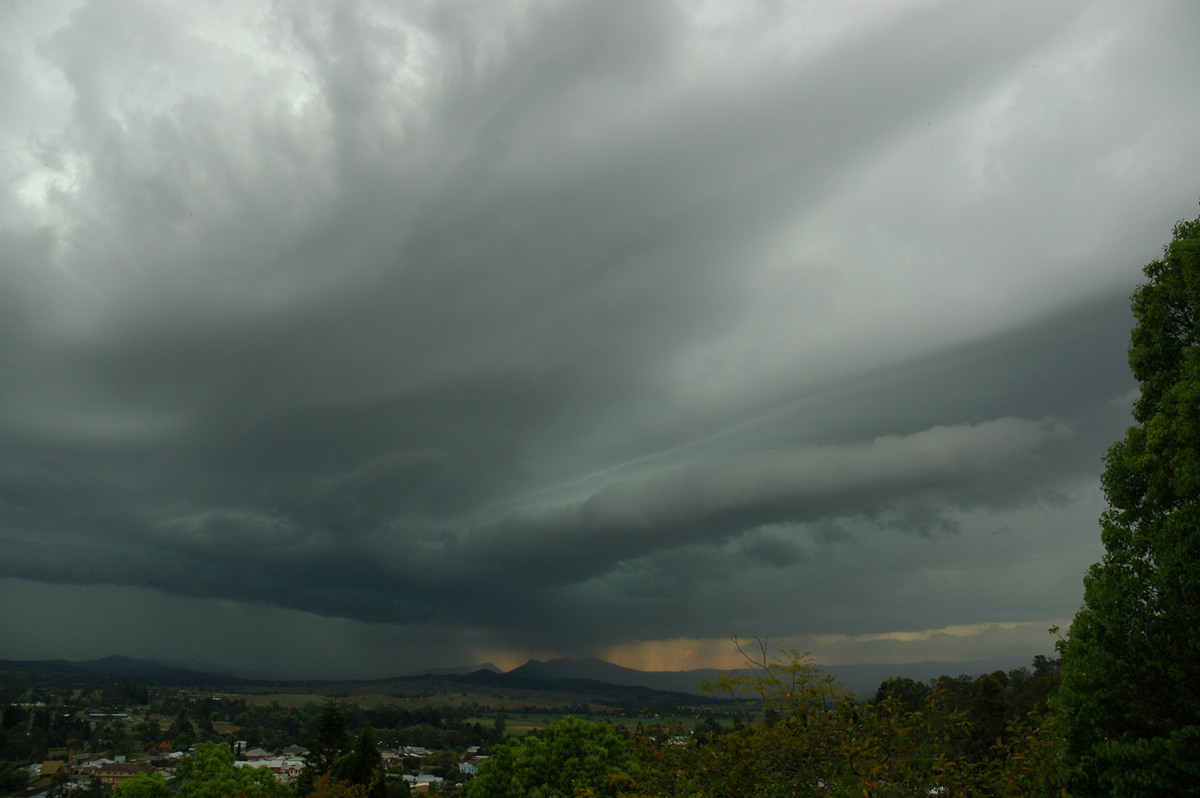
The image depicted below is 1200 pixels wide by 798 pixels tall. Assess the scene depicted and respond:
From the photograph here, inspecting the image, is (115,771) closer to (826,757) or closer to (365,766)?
(365,766)

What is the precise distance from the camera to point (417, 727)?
177 metres

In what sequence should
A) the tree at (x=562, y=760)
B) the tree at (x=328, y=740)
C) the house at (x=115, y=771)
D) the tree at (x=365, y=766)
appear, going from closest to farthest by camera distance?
the tree at (x=562, y=760) < the tree at (x=365, y=766) < the tree at (x=328, y=740) < the house at (x=115, y=771)

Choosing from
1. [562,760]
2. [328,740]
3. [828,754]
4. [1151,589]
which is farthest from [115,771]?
[1151,589]

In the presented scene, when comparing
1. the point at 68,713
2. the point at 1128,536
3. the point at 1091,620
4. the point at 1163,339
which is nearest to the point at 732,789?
the point at 1091,620

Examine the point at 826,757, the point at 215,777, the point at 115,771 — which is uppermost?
the point at 826,757

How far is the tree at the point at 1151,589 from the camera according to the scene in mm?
13133

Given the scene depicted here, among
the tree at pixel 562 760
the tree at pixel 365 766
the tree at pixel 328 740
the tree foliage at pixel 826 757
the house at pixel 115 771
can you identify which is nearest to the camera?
the tree foliage at pixel 826 757

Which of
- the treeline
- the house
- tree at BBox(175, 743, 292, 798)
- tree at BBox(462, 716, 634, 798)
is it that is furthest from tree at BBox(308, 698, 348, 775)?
the treeline

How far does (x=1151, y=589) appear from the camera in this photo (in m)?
14.2

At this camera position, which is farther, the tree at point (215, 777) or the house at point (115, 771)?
the house at point (115, 771)

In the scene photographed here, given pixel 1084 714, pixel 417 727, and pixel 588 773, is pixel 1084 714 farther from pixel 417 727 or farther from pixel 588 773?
pixel 417 727

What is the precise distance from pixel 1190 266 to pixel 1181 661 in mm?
7438

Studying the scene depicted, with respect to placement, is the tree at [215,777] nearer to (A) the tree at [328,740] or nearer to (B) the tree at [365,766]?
(B) the tree at [365,766]

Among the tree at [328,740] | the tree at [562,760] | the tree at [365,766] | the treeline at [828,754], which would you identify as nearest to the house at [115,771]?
the tree at [328,740]
